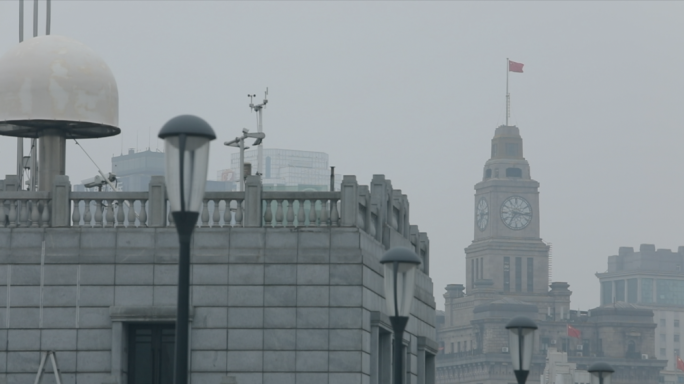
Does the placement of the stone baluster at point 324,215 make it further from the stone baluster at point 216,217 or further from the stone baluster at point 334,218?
the stone baluster at point 216,217

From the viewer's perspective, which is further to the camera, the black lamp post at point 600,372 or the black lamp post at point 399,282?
the black lamp post at point 600,372

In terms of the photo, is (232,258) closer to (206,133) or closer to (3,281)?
(3,281)

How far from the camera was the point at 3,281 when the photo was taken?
31.0 m

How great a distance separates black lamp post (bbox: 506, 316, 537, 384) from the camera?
2698 centimetres

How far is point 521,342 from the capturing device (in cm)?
2706

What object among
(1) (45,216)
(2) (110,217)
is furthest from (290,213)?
(1) (45,216)

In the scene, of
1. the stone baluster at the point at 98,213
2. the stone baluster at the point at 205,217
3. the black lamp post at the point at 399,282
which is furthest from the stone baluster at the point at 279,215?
the black lamp post at the point at 399,282

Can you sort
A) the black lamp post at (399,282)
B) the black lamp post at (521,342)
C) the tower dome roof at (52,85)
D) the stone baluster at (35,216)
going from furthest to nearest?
the tower dome roof at (52,85), the stone baluster at (35,216), the black lamp post at (521,342), the black lamp post at (399,282)

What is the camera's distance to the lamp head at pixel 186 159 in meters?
17.6

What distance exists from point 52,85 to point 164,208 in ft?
12.2

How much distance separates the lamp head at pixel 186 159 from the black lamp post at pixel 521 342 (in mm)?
10546

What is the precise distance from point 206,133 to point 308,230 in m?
13.5

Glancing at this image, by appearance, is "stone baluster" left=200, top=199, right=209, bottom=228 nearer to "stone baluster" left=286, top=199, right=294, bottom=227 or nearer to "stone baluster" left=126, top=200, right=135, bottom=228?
"stone baluster" left=126, top=200, right=135, bottom=228

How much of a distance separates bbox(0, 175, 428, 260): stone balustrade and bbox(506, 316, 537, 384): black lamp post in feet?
17.0
